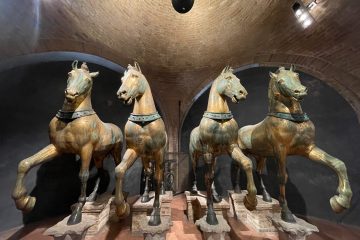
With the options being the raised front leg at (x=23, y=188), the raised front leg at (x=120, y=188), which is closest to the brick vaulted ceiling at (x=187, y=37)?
the raised front leg at (x=23, y=188)

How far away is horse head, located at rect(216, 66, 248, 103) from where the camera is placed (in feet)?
7.93

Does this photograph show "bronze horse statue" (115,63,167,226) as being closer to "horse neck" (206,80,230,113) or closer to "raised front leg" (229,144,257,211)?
"horse neck" (206,80,230,113)

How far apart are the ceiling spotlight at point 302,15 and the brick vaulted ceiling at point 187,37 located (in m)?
0.08

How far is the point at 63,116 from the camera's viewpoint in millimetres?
2430

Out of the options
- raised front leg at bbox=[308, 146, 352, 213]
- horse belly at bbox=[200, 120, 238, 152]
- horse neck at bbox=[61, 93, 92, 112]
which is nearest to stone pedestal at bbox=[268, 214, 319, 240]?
raised front leg at bbox=[308, 146, 352, 213]

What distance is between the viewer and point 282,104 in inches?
95.6

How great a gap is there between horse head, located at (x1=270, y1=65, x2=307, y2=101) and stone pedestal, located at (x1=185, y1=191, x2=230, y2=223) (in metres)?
1.81

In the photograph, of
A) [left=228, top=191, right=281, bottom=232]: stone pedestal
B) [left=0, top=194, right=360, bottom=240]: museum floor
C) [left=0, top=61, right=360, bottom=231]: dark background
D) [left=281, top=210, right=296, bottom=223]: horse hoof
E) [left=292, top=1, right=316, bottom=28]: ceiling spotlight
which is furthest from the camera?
[left=292, top=1, right=316, bottom=28]: ceiling spotlight

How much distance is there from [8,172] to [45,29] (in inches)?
89.5

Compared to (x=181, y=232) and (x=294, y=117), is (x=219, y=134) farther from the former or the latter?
(x=181, y=232)

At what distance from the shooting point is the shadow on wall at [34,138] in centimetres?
285

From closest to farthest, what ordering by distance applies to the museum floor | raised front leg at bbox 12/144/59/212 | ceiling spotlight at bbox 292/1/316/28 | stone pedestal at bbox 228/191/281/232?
raised front leg at bbox 12/144/59/212 < the museum floor < stone pedestal at bbox 228/191/281/232 < ceiling spotlight at bbox 292/1/316/28

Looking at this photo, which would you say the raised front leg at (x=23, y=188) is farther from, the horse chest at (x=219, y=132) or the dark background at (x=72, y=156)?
the horse chest at (x=219, y=132)

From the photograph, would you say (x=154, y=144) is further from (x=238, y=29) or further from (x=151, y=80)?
(x=238, y=29)
